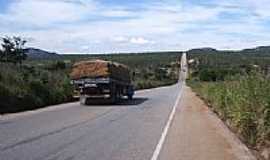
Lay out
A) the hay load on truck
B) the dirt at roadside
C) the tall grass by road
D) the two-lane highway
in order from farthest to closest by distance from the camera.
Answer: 1. the hay load on truck
2. the tall grass by road
3. the dirt at roadside
4. the two-lane highway

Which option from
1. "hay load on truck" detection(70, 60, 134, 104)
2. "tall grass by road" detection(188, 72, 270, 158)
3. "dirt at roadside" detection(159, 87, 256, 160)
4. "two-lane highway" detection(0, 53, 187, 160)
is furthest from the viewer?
"hay load on truck" detection(70, 60, 134, 104)

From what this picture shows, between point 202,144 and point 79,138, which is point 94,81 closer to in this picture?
point 79,138

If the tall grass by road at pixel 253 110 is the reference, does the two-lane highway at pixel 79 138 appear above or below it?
below

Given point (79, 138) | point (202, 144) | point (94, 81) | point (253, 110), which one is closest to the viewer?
point (202, 144)

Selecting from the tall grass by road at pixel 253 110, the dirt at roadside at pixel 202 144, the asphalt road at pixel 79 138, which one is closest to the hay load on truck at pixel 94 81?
the asphalt road at pixel 79 138

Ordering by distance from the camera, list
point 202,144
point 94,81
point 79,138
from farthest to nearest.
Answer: point 94,81 < point 79,138 < point 202,144

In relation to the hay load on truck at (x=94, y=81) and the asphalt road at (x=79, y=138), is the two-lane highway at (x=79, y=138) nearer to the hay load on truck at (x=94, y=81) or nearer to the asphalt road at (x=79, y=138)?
the asphalt road at (x=79, y=138)

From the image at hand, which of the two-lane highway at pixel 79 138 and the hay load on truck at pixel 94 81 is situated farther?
the hay load on truck at pixel 94 81

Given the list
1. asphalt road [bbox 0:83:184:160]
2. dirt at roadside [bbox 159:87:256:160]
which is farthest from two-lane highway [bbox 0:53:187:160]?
dirt at roadside [bbox 159:87:256:160]

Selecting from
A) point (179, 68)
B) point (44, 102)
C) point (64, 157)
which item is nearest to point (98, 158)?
point (64, 157)

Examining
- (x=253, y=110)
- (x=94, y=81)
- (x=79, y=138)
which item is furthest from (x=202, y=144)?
(x=94, y=81)

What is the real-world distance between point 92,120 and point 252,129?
8.67m

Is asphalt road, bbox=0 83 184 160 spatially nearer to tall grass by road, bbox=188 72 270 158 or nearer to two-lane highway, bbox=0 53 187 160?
two-lane highway, bbox=0 53 187 160

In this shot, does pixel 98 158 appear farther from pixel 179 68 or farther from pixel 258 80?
pixel 179 68
